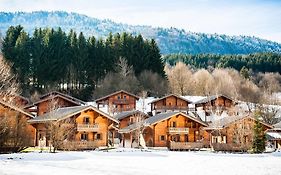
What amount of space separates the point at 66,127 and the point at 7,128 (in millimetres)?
10716

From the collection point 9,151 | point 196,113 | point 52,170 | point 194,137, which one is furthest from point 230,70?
point 52,170

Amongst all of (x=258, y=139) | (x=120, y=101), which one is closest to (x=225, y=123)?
(x=258, y=139)

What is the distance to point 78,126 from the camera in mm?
48125

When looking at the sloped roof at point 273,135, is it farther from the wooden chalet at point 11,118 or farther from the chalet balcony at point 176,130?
the wooden chalet at point 11,118

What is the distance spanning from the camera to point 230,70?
126375 millimetres

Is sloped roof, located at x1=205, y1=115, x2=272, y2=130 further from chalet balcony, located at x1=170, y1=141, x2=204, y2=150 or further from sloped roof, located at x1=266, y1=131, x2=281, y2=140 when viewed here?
sloped roof, located at x1=266, y1=131, x2=281, y2=140

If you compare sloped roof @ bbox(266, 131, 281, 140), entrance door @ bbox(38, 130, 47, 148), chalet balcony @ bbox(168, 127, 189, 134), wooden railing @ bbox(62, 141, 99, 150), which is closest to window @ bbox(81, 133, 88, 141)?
wooden railing @ bbox(62, 141, 99, 150)

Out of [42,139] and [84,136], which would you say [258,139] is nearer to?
[84,136]

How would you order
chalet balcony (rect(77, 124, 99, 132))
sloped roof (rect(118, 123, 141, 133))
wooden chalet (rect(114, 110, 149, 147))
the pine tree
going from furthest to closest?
wooden chalet (rect(114, 110, 149, 147)) < sloped roof (rect(118, 123, 141, 133)) < the pine tree < chalet balcony (rect(77, 124, 99, 132))

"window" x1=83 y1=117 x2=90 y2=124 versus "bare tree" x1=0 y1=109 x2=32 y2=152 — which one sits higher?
"window" x1=83 y1=117 x2=90 y2=124

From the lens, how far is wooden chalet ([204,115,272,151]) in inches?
2062

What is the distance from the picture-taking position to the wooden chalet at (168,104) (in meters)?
75.2

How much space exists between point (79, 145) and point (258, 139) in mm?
20164

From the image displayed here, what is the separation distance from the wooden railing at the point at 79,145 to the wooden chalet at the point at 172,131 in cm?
985
